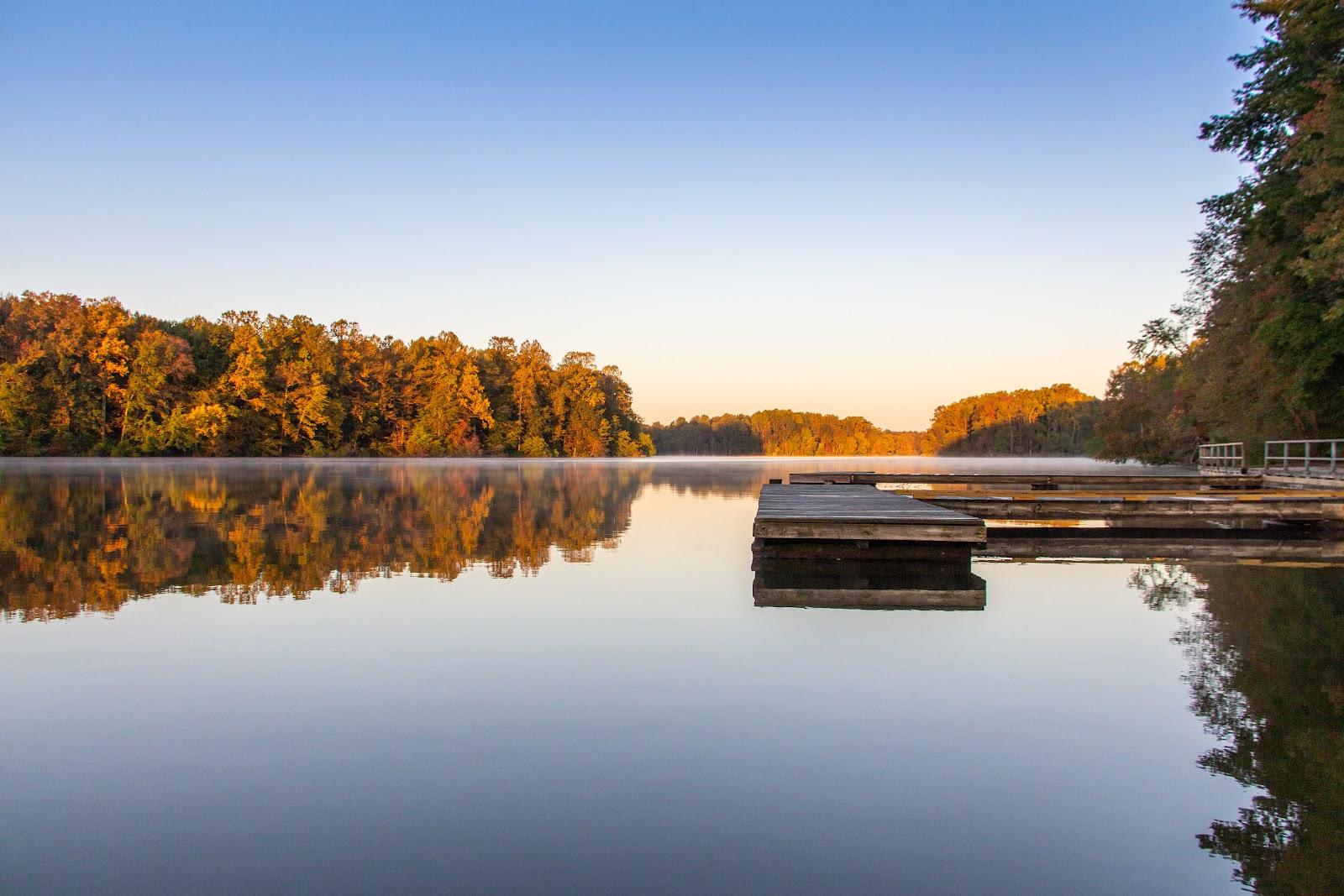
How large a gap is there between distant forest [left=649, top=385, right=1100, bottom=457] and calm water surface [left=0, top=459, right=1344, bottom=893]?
366ft

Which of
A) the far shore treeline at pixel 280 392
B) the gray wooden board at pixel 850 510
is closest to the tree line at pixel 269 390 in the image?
the far shore treeline at pixel 280 392

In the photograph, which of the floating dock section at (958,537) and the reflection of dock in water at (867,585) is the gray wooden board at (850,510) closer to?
the floating dock section at (958,537)

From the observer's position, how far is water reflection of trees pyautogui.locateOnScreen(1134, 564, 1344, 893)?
8.99 feet

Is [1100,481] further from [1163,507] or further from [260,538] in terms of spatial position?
[260,538]

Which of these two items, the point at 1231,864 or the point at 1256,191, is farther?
the point at 1256,191

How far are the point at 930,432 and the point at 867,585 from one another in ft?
511

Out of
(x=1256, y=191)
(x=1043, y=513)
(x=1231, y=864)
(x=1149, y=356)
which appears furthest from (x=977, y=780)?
(x=1149, y=356)

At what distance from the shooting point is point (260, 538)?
11258 mm

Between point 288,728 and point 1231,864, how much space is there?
365 cm

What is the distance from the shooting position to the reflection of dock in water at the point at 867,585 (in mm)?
6652

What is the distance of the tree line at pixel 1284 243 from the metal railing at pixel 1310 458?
2.25 ft

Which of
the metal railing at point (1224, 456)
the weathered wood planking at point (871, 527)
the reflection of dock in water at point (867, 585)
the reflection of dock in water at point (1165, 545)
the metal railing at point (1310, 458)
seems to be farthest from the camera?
the metal railing at point (1224, 456)

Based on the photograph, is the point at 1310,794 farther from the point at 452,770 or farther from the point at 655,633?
the point at 655,633

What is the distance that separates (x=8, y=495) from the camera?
62.7 feet
